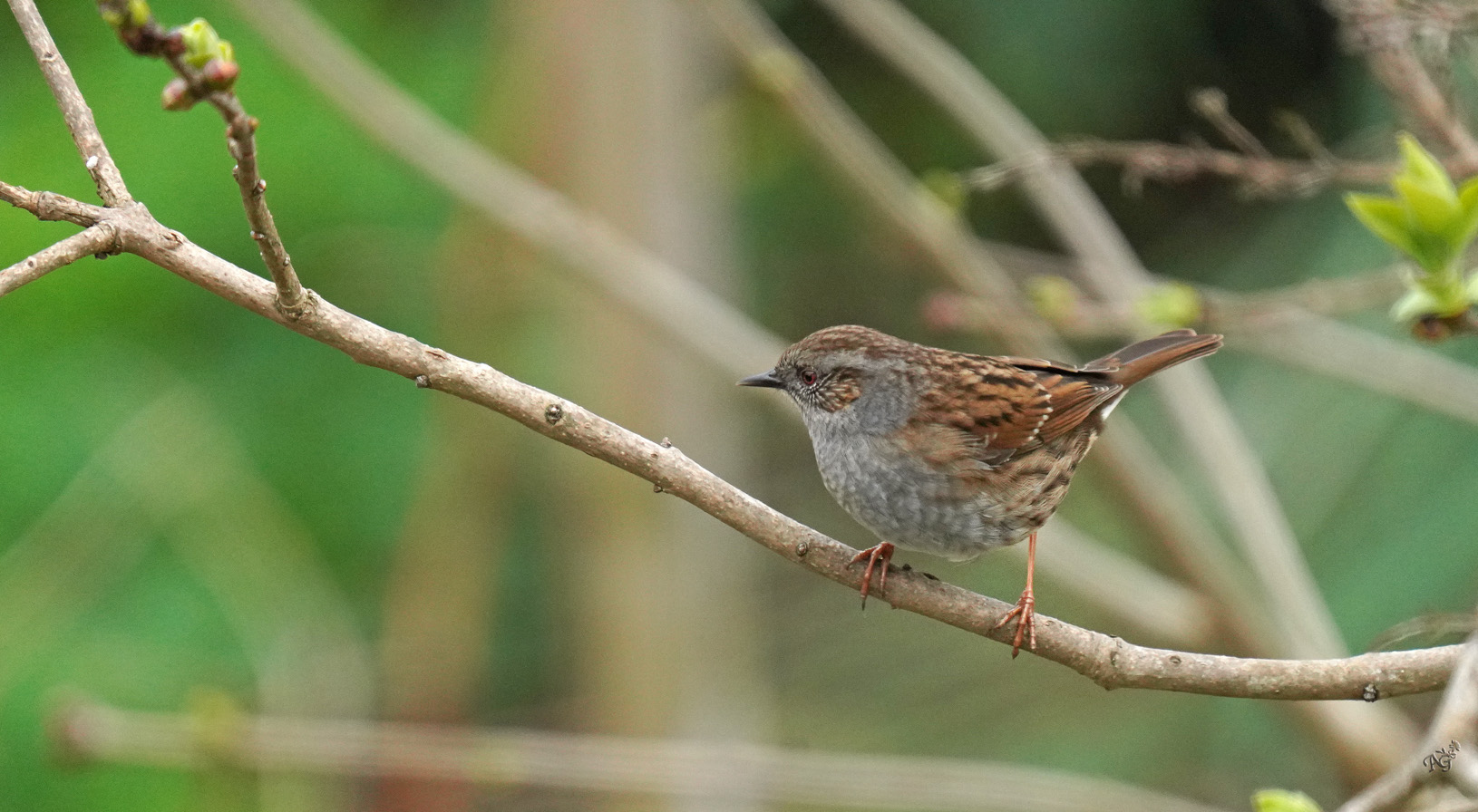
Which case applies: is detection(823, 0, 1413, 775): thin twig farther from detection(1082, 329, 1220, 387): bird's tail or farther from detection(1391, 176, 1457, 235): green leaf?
detection(1391, 176, 1457, 235): green leaf

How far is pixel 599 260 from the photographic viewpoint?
4.79m

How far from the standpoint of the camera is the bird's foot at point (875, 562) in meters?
2.76

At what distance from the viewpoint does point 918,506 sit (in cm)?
318

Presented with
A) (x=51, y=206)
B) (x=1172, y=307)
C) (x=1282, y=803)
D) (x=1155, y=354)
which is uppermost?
(x=1172, y=307)

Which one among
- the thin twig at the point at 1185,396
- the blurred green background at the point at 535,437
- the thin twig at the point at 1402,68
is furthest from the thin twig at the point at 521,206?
the thin twig at the point at 1402,68

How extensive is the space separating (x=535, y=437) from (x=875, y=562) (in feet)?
13.4

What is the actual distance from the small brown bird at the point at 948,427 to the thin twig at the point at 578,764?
86 centimetres

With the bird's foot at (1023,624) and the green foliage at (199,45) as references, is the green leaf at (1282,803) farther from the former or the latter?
the green foliage at (199,45)

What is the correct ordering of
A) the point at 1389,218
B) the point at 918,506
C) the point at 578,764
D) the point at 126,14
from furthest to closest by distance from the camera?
the point at 578,764 → the point at 918,506 → the point at 1389,218 → the point at 126,14

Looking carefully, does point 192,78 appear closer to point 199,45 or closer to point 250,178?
point 199,45

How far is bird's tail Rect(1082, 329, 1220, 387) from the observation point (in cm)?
364

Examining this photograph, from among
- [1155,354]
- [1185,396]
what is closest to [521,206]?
[1155,354]

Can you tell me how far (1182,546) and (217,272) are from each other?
3.47m

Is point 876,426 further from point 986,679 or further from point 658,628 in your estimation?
point 986,679
